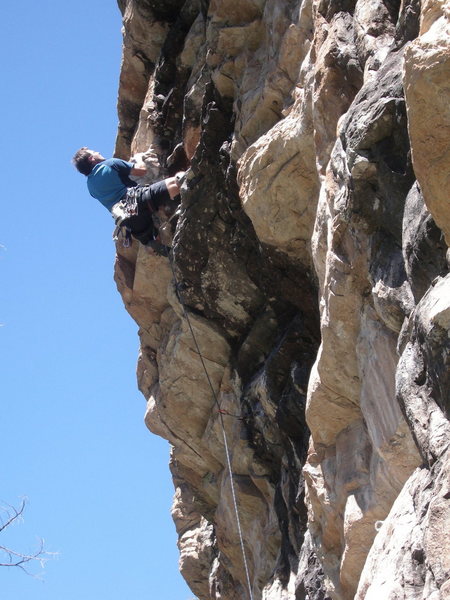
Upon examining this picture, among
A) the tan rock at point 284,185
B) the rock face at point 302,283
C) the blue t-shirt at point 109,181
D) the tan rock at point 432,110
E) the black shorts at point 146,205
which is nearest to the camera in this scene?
the tan rock at point 432,110

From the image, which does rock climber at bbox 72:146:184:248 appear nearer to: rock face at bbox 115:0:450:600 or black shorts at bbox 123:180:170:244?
black shorts at bbox 123:180:170:244

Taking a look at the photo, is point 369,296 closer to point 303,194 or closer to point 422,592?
point 303,194

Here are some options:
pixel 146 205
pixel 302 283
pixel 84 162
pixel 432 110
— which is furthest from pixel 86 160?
pixel 432 110

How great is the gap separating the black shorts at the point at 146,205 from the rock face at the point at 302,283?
74 centimetres

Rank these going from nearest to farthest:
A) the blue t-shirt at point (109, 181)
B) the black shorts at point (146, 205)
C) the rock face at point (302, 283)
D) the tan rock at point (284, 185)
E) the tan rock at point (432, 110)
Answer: the tan rock at point (432, 110)
the rock face at point (302, 283)
the tan rock at point (284, 185)
the black shorts at point (146, 205)
the blue t-shirt at point (109, 181)

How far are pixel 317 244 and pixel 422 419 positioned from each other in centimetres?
298

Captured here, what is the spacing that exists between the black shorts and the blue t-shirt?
517 millimetres

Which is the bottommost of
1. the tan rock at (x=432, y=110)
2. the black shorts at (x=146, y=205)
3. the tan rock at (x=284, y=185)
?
the tan rock at (x=432, y=110)

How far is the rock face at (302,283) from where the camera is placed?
6.07 meters

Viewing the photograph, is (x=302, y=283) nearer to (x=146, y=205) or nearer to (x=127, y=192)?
(x=146, y=205)

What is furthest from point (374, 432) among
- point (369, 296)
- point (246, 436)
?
point (246, 436)

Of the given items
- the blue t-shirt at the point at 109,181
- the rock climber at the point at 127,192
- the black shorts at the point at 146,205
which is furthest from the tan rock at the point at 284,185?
the blue t-shirt at the point at 109,181

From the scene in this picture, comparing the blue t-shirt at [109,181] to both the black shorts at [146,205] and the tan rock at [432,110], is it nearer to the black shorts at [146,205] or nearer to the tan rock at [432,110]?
the black shorts at [146,205]

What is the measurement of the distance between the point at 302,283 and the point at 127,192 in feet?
11.7
